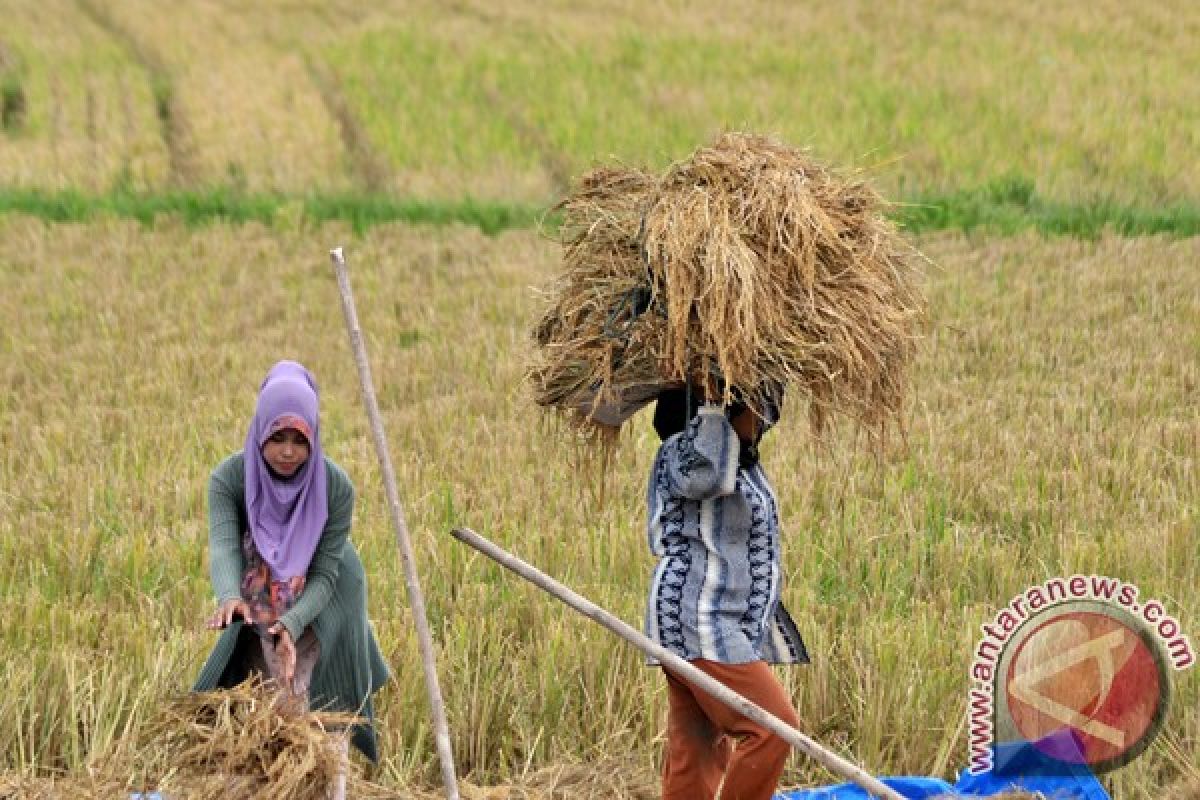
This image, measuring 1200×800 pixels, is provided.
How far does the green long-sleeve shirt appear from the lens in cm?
385

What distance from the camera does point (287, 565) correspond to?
12.6ft

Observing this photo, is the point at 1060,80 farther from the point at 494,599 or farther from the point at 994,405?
the point at 494,599

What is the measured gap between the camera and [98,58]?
717 inches

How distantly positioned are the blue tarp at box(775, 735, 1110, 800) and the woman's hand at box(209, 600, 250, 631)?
132 cm

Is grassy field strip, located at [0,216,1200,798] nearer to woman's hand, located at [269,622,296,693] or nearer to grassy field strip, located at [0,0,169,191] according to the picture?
woman's hand, located at [269,622,296,693]

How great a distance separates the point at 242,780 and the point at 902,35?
613 inches

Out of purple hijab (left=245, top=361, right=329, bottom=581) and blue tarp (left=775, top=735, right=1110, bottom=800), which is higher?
purple hijab (left=245, top=361, right=329, bottom=581)

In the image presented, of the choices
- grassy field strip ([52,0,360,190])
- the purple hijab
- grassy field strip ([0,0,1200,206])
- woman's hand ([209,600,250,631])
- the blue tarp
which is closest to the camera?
woman's hand ([209,600,250,631])

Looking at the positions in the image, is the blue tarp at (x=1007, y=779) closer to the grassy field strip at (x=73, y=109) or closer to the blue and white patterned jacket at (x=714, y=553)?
the blue and white patterned jacket at (x=714, y=553)

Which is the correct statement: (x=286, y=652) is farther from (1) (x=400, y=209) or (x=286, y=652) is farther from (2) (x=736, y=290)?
(1) (x=400, y=209)

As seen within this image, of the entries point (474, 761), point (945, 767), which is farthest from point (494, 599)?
point (945, 767)

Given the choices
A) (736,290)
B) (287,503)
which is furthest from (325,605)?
(736,290)

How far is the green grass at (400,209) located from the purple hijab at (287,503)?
27.6 ft

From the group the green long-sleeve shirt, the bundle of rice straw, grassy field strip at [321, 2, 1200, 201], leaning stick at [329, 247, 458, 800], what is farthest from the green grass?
leaning stick at [329, 247, 458, 800]
